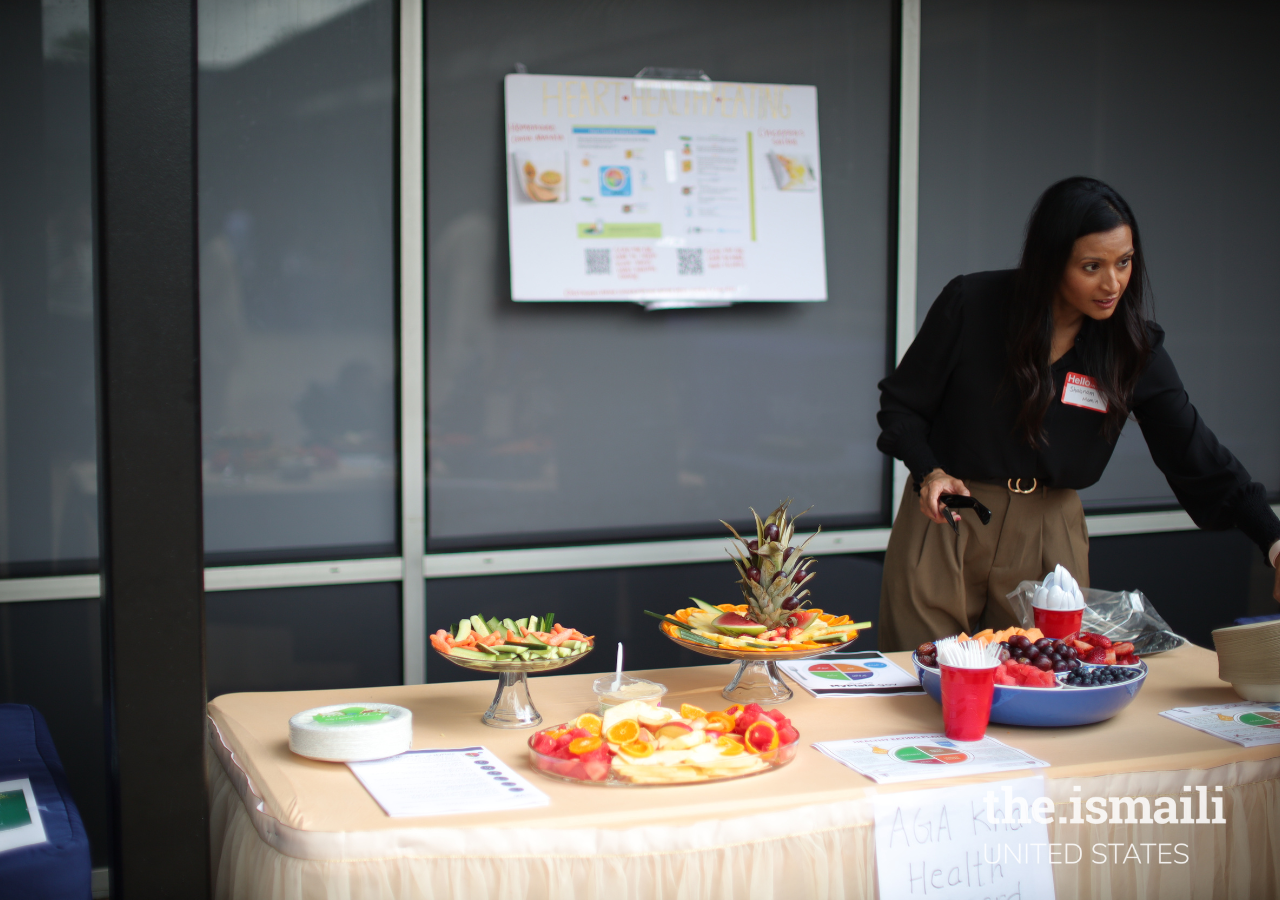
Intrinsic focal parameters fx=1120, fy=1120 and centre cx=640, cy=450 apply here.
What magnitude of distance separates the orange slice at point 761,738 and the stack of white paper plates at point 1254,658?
94 cm

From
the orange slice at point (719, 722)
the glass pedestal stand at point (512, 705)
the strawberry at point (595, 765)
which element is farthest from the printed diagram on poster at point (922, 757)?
the glass pedestal stand at point (512, 705)

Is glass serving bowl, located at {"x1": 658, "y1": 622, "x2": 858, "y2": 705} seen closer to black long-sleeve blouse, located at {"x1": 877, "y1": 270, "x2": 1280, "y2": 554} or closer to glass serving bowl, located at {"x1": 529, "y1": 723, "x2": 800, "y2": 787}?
glass serving bowl, located at {"x1": 529, "y1": 723, "x2": 800, "y2": 787}

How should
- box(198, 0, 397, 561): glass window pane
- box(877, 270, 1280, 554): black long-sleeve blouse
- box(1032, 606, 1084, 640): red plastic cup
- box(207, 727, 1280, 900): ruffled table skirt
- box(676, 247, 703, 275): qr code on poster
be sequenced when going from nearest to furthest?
1. box(207, 727, 1280, 900): ruffled table skirt
2. box(1032, 606, 1084, 640): red plastic cup
3. box(877, 270, 1280, 554): black long-sleeve blouse
4. box(198, 0, 397, 561): glass window pane
5. box(676, 247, 703, 275): qr code on poster

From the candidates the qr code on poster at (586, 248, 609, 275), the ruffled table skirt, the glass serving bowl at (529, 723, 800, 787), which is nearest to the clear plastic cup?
the glass serving bowl at (529, 723, 800, 787)

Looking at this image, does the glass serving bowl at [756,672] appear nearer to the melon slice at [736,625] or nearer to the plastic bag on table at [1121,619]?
the melon slice at [736,625]

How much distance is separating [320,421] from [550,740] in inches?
67.6

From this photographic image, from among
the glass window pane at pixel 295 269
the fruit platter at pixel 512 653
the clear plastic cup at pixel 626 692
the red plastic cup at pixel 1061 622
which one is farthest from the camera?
the glass window pane at pixel 295 269

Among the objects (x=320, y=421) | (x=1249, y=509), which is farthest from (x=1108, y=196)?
(x=320, y=421)

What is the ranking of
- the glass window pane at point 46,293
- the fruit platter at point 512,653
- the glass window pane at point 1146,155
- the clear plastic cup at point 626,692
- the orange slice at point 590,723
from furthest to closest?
the glass window pane at point 1146,155 → the glass window pane at point 46,293 → the clear plastic cup at point 626,692 → the fruit platter at point 512,653 → the orange slice at point 590,723

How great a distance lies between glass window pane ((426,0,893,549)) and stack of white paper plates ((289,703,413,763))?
5.00ft

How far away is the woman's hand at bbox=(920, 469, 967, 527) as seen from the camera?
2.34m

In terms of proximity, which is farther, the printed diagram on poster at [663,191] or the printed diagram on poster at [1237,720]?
the printed diagram on poster at [663,191]

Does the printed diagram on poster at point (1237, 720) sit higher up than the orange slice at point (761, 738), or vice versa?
the orange slice at point (761, 738)

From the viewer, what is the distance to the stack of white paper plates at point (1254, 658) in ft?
6.51
